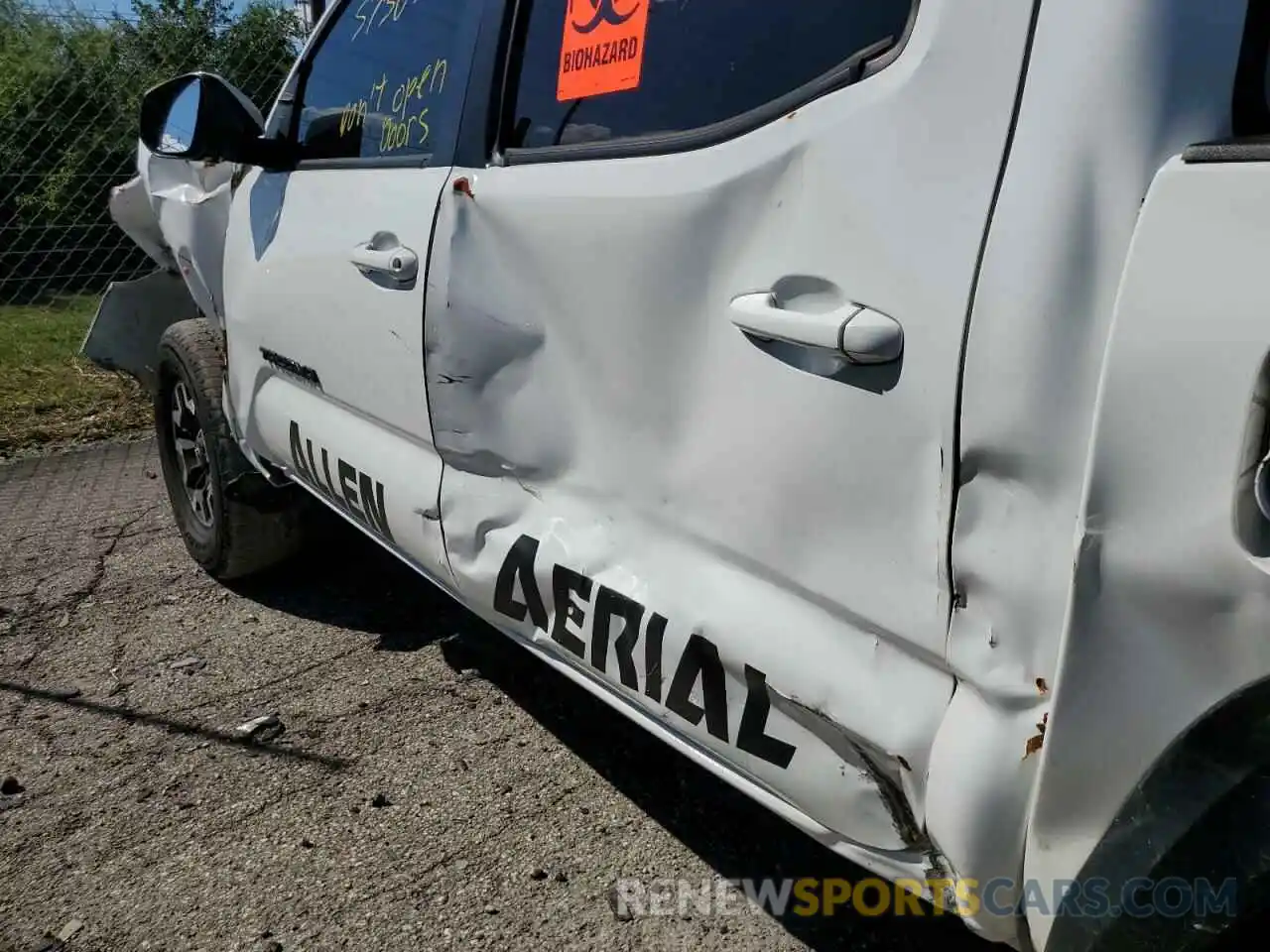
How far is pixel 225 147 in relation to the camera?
2.80 meters

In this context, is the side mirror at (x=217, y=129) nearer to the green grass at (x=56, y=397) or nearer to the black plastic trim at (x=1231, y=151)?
the black plastic trim at (x=1231, y=151)

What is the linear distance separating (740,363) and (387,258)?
3.29ft

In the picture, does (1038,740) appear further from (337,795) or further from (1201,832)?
(337,795)

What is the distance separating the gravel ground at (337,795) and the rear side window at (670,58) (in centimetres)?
142

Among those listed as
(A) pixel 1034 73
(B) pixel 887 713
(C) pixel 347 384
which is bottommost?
(B) pixel 887 713

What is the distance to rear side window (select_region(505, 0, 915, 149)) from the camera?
1420 millimetres

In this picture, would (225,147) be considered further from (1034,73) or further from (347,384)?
(1034,73)

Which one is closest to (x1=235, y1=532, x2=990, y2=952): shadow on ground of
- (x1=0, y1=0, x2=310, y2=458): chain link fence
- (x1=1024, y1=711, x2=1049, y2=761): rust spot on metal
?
(x1=1024, y1=711, x2=1049, y2=761): rust spot on metal

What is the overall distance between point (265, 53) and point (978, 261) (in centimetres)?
810

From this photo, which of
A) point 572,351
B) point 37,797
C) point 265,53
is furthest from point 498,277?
point 265,53

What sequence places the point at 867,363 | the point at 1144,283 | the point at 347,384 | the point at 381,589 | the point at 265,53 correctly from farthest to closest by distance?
the point at 265,53 < the point at 381,589 < the point at 347,384 < the point at 867,363 < the point at 1144,283

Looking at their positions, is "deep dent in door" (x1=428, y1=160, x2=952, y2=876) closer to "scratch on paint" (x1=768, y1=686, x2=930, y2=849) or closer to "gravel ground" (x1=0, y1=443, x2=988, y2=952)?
"scratch on paint" (x1=768, y1=686, x2=930, y2=849)

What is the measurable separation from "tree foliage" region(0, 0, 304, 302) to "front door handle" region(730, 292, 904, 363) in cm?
722

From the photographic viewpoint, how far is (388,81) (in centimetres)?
Result: 254
